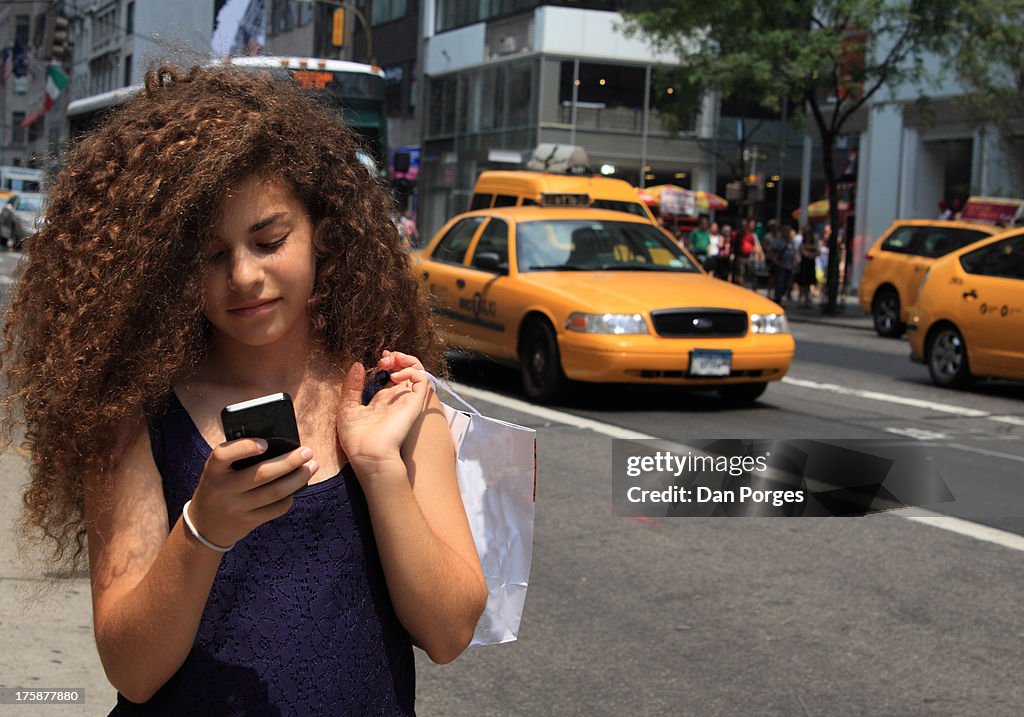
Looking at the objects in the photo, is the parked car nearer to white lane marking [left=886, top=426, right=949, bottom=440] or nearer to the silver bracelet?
white lane marking [left=886, top=426, right=949, bottom=440]

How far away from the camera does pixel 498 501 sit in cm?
208

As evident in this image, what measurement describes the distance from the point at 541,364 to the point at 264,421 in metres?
9.78

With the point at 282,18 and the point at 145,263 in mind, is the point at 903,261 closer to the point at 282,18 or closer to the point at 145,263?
the point at 282,18

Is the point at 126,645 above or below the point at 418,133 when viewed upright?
below

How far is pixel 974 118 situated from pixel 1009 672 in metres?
23.3

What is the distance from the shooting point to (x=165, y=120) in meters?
1.80

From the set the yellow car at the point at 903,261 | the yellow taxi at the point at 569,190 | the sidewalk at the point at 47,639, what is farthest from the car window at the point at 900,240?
the sidewalk at the point at 47,639

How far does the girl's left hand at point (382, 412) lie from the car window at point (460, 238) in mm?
10663

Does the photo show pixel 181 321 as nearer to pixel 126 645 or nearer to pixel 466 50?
pixel 126 645

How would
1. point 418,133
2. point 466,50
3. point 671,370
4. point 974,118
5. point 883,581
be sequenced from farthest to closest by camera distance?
point 418,133 → point 466,50 → point 974,118 → point 671,370 → point 883,581

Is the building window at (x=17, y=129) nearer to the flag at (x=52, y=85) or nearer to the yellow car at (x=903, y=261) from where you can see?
the flag at (x=52, y=85)

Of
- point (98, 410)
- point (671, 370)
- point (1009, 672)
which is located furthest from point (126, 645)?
point (671, 370)

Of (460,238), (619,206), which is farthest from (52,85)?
(460,238)

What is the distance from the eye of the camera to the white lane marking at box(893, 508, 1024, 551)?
21.6 feet
